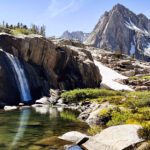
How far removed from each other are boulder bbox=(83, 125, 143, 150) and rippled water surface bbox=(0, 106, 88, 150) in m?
3.04

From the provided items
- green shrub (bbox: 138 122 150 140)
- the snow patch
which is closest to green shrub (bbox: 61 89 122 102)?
the snow patch

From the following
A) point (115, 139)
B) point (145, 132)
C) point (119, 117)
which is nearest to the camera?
point (115, 139)

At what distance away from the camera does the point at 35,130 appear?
4412 centimetres

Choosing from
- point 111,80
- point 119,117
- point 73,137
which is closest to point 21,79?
point 119,117

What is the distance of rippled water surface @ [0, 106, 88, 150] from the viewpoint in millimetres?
34844

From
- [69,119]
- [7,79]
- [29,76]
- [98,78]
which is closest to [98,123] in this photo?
[69,119]

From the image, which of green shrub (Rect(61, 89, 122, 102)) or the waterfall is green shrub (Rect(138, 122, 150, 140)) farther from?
the waterfall

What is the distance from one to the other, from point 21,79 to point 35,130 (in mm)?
48705

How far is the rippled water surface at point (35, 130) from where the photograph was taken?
34844 millimetres

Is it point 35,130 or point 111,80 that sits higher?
point 111,80

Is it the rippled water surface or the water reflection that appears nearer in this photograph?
the rippled water surface

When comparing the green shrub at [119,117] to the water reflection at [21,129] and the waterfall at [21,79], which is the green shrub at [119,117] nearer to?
the water reflection at [21,129]

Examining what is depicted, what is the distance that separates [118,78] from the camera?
142750mm

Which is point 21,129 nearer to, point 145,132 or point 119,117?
point 119,117
